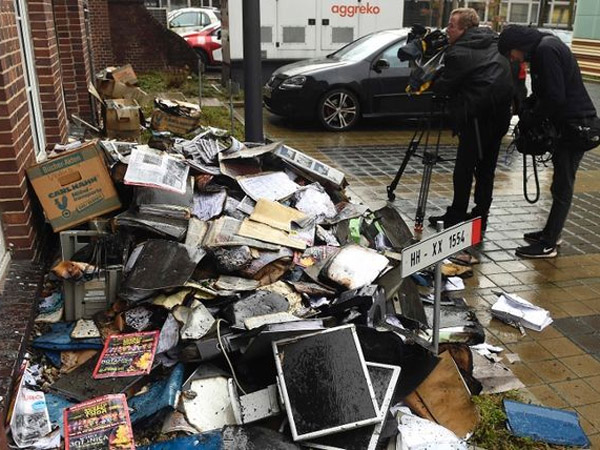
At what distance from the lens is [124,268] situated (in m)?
3.68

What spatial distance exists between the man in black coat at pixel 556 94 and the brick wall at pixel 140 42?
14.0 metres

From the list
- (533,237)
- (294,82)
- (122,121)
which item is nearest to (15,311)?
(533,237)

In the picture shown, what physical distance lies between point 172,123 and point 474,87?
4.64m

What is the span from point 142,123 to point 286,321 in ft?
20.4

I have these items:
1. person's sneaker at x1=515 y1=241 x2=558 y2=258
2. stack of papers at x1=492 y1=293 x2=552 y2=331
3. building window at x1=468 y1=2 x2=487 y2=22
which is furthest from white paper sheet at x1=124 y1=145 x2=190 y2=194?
building window at x1=468 y1=2 x2=487 y2=22

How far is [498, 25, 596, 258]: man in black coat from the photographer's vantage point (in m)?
4.80

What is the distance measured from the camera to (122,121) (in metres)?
7.91

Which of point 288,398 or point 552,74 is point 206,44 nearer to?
point 552,74

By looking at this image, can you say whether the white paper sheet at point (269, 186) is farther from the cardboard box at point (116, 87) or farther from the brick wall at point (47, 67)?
the cardboard box at point (116, 87)

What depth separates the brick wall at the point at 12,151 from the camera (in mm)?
3619

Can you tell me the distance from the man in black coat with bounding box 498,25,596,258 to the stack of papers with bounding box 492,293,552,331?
1.25 metres

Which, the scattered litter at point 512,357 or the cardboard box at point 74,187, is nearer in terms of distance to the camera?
the scattered litter at point 512,357

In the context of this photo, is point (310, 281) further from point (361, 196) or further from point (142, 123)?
point (142, 123)

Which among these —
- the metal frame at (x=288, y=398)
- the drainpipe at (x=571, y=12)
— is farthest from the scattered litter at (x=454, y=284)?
the drainpipe at (x=571, y=12)
